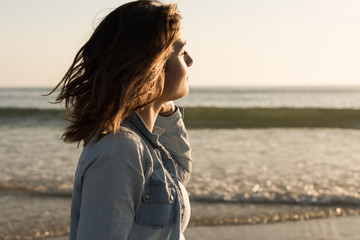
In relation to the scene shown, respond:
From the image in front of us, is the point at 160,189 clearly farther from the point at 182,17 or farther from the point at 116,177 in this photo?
the point at 182,17

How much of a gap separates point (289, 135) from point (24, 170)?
8086 mm

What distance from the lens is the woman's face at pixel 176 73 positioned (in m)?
1.64

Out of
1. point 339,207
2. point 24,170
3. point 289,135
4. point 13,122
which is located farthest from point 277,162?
Answer: point 13,122

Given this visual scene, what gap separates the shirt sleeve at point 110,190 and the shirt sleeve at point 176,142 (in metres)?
0.86

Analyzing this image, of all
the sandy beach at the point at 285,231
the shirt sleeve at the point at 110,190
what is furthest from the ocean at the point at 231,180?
the shirt sleeve at the point at 110,190

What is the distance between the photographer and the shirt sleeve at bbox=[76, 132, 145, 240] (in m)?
1.29

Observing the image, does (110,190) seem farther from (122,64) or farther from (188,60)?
(188,60)

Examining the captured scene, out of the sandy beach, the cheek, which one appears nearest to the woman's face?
the cheek

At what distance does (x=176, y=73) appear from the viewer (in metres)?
1.67

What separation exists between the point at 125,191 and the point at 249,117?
19981 millimetres

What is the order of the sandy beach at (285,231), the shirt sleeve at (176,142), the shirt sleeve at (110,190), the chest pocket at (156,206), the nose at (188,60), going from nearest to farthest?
1. the shirt sleeve at (110,190)
2. the chest pocket at (156,206)
3. the nose at (188,60)
4. the shirt sleeve at (176,142)
5. the sandy beach at (285,231)

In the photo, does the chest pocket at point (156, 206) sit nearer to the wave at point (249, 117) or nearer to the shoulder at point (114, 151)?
the shoulder at point (114, 151)

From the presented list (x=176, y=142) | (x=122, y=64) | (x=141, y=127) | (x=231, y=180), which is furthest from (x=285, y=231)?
(x=122, y=64)

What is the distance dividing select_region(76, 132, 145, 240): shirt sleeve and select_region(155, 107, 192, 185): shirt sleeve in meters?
0.86
